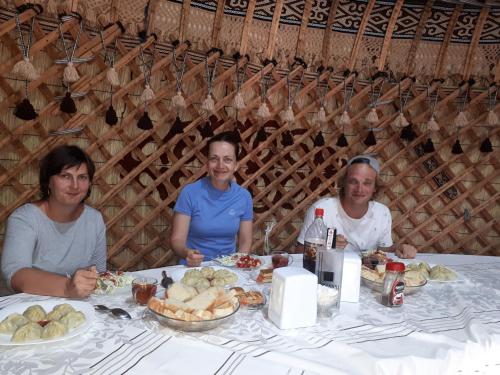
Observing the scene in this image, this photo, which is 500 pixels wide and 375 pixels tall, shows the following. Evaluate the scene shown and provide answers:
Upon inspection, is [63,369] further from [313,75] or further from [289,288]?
[313,75]

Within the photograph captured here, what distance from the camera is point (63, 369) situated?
2.05 feet

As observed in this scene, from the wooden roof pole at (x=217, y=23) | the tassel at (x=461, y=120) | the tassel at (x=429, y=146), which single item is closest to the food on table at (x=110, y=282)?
the wooden roof pole at (x=217, y=23)

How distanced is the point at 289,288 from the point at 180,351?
0.76 ft

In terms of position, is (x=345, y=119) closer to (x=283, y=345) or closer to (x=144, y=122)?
(x=144, y=122)

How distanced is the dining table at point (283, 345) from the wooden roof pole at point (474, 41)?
6.99ft

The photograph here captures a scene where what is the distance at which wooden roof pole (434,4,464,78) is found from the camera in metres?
2.54

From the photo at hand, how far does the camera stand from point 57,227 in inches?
45.2

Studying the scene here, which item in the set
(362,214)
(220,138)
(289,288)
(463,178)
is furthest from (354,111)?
(289,288)

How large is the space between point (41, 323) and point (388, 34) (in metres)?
2.53

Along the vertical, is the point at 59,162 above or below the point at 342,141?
below

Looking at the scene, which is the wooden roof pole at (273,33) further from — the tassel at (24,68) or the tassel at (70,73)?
the tassel at (24,68)

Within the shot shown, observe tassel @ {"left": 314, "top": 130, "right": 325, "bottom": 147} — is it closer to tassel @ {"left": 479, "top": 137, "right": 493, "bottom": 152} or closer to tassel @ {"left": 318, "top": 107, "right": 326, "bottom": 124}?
tassel @ {"left": 318, "top": 107, "right": 326, "bottom": 124}

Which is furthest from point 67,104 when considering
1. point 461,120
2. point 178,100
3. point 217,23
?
point 461,120

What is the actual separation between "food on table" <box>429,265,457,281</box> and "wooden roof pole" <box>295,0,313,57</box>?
1.71 meters
